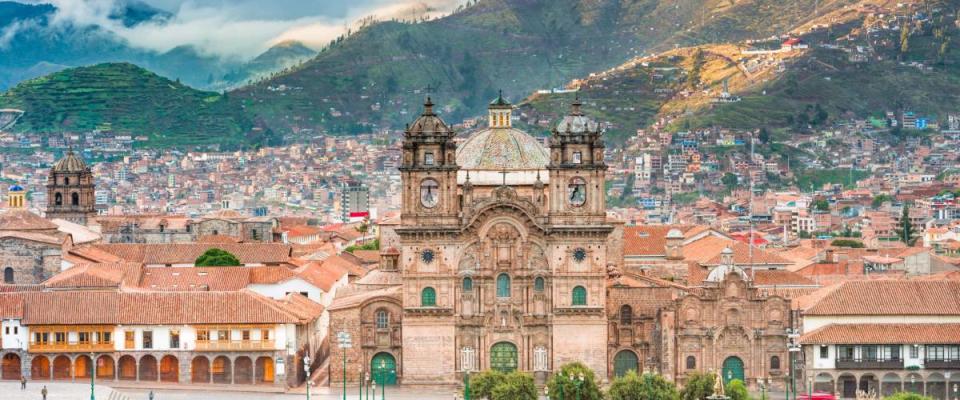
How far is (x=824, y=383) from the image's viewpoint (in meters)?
96.1

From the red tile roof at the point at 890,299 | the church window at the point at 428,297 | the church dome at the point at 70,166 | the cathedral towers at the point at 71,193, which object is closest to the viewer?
the red tile roof at the point at 890,299

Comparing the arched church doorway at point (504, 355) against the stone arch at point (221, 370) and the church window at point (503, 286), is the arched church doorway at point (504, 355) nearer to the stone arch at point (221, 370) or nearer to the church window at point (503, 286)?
the church window at point (503, 286)

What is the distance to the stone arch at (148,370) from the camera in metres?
99.8

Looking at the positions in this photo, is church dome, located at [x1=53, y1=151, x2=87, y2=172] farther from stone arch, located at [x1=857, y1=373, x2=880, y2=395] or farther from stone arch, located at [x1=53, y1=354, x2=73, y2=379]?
stone arch, located at [x1=857, y1=373, x2=880, y2=395]

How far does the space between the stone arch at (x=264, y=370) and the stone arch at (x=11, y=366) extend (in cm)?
1000

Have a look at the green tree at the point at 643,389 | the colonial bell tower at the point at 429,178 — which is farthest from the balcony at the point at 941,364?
the colonial bell tower at the point at 429,178

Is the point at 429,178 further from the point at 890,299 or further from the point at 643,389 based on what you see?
the point at 890,299

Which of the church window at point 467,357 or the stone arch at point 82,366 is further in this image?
the stone arch at point 82,366

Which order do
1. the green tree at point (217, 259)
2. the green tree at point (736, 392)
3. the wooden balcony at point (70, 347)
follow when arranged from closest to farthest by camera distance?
the green tree at point (736, 392), the wooden balcony at point (70, 347), the green tree at point (217, 259)

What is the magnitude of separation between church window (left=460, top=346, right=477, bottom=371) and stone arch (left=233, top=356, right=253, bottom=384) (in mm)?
9027

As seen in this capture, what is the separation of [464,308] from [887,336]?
17594mm

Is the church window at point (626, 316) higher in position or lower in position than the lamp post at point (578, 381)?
higher

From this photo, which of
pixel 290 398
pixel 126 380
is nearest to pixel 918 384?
pixel 290 398

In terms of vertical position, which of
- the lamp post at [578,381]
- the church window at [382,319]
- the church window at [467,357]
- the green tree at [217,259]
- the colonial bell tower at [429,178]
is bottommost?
the lamp post at [578,381]
